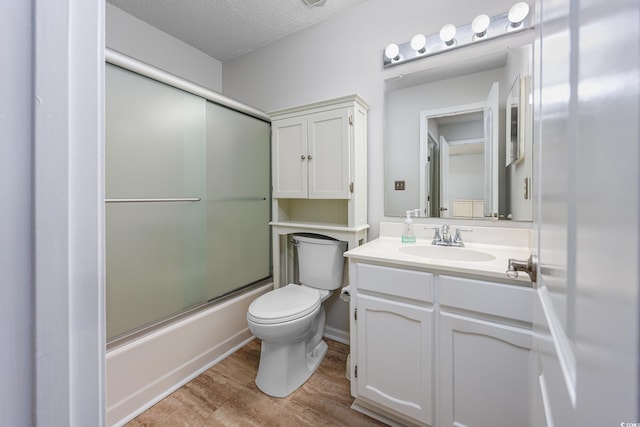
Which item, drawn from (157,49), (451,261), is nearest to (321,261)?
(451,261)

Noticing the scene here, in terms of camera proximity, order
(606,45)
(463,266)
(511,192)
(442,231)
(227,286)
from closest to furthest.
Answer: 1. (606,45)
2. (463,266)
3. (511,192)
4. (442,231)
5. (227,286)

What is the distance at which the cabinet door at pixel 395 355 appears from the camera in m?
1.17

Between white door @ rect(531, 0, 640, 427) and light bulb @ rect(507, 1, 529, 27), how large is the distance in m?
1.30

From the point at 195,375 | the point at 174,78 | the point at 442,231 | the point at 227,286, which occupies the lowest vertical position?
the point at 195,375

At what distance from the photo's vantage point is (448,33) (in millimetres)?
1539

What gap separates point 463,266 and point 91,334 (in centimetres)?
116

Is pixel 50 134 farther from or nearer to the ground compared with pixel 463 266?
farther from the ground

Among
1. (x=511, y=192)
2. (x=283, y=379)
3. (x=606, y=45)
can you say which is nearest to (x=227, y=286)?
(x=283, y=379)

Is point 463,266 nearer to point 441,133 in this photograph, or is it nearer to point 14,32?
point 441,133

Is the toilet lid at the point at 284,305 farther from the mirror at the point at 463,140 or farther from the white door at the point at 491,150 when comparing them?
the white door at the point at 491,150

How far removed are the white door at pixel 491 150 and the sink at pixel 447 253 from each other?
29 centimetres

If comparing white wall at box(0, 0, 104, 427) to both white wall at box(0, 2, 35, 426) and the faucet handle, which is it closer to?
white wall at box(0, 2, 35, 426)

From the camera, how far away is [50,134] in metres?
0.30

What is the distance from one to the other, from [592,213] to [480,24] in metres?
1.73
